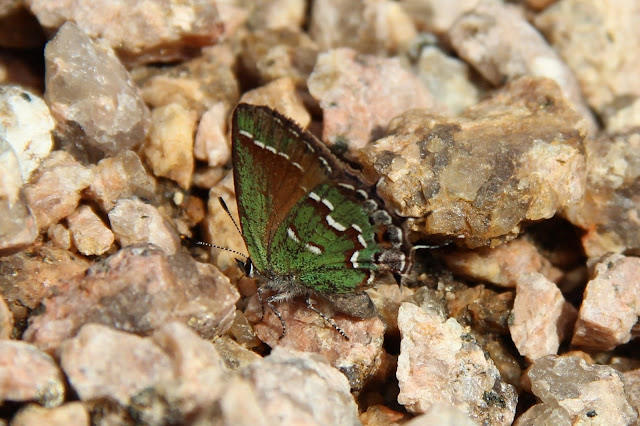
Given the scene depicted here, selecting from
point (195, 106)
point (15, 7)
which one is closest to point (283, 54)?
point (195, 106)

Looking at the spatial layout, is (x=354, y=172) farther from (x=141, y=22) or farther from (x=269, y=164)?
(x=141, y=22)

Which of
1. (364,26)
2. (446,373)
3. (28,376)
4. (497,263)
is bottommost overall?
Result: (446,373)

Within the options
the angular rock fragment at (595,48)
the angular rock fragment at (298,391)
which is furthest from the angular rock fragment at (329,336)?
the angular rock fragment at (595,48)

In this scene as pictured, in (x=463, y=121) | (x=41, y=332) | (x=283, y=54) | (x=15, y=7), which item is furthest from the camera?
(x=283, y=54)

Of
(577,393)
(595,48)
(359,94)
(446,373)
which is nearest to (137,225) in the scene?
(359,94)

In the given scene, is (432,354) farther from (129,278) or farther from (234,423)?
(129,278)

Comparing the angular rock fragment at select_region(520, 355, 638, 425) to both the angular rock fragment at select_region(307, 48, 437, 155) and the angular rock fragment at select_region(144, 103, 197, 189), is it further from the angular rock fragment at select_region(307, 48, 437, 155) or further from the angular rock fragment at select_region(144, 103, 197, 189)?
the angular rock fragment at select_region(144, 103, 197, 189)
